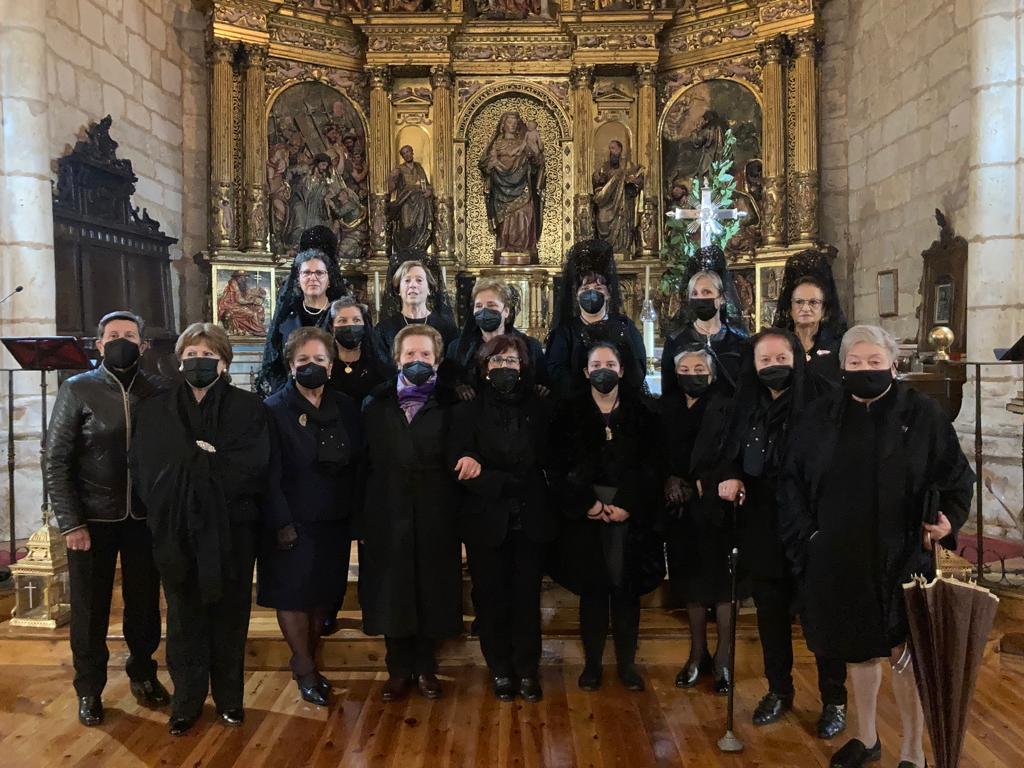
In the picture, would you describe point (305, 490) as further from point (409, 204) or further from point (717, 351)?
point (409, 204)

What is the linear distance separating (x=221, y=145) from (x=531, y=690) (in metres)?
8.38

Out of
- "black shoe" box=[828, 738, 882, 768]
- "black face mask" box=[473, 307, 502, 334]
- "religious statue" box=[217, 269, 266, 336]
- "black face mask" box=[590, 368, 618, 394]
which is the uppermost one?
"religious statue" box=[217, 269, 266, 336]

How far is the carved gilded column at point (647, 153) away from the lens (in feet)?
34.9

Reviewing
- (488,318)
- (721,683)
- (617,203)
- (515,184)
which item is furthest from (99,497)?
(617,203)

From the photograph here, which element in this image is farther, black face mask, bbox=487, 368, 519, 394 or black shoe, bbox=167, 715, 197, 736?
black face mask, bbox=487, 368, 519, 394

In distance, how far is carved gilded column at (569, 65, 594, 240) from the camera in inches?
423

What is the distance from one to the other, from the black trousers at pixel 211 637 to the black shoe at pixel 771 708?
2.24 m

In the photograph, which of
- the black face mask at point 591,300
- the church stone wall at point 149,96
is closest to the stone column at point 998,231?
the black face mask at point 591,300

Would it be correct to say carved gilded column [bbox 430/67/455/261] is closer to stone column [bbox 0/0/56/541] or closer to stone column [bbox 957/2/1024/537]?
stone column [bbox 0/0/56/541]

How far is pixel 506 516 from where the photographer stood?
146 inches

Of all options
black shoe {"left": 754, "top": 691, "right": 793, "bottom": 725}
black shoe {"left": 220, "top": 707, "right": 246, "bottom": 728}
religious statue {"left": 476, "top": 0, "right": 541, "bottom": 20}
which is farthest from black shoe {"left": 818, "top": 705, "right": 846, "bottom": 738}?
religious statue {"left": 476, "top": 0, "right": 541, "bottom": 20}

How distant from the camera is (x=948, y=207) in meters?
7.50

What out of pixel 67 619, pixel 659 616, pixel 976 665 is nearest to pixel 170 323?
pixel 67 619

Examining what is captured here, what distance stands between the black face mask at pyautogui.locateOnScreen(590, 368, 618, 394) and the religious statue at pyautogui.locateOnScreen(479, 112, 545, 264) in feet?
24.0
